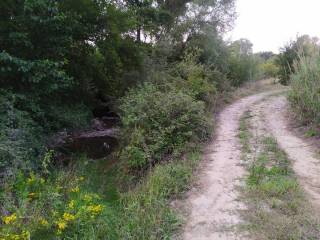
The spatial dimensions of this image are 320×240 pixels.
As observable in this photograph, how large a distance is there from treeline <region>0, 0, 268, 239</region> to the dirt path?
1.06 ft

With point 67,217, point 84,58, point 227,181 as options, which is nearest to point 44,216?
point 67,217

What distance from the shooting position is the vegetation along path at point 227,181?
4.12 meters

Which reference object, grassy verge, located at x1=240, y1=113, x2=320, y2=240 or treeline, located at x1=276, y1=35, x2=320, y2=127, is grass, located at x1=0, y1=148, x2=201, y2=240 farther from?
treeline, located at x1=276, y1=35, x2=320, y2=127

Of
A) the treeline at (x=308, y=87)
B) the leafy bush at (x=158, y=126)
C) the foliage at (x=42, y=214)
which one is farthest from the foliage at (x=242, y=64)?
the foliage at (x=42, y=214)

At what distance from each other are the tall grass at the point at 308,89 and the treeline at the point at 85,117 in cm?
300

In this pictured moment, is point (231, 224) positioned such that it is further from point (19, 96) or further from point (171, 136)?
point (19, 96)

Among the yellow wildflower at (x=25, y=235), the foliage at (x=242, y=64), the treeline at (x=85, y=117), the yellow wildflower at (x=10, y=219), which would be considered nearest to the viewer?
the yellow wildflower at (x=25, y=235)

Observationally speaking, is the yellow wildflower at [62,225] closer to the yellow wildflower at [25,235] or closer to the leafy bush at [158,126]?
the yellow wildflower at [25,235]

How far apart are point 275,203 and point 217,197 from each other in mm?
851

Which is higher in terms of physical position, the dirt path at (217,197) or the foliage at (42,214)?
the foliage at (42,214)

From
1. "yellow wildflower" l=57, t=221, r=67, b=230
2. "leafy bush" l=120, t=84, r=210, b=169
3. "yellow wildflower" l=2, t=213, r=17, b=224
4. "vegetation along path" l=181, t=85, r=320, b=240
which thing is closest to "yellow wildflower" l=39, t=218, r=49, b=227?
"yellow wildflower" l=57, t=221, r=67, b=230

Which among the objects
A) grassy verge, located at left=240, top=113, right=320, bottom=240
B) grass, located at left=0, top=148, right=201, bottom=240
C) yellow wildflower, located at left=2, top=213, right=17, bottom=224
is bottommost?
grassy verge, located at left=240, top=113, right=320, bottom=240

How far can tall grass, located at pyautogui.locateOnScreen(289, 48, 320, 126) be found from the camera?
29.6 ft

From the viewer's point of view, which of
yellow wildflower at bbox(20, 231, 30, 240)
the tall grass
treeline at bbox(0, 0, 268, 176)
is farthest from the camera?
the tall grass
